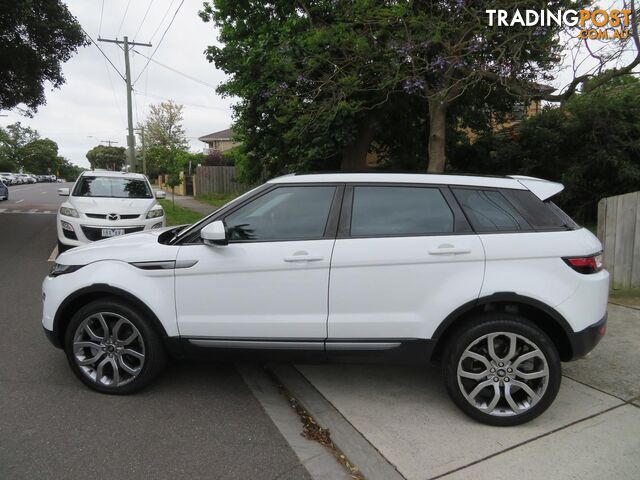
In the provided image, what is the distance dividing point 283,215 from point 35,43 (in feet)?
41.6

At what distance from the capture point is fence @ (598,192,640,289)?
614 cm

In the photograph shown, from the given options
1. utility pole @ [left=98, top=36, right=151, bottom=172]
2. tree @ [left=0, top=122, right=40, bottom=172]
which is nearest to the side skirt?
utility pole @ [left=98, top=36, right=151, bottom=172]

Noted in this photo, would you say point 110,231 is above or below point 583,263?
below

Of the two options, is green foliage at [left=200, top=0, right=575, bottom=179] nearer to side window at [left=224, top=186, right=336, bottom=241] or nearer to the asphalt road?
side window at [left=224, top=186, right=336, bottom=241]

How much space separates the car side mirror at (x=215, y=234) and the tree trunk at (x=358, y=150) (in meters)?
8.31

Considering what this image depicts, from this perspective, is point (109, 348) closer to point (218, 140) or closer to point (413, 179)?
point (413, 179)

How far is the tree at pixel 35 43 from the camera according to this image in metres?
11.3

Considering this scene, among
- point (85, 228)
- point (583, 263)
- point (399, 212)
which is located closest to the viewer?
point (583, 263)

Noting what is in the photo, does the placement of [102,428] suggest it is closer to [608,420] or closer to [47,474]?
[47,474]

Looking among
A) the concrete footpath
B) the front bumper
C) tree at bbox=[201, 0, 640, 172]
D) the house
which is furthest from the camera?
the house

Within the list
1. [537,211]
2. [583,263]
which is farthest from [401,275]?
[583,263]

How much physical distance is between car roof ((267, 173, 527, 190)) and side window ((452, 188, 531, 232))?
78 millimetres

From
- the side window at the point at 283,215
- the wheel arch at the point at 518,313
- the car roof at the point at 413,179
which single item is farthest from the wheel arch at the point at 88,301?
the wheel arch at the point at 518,313

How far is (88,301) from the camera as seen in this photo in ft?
12.1
